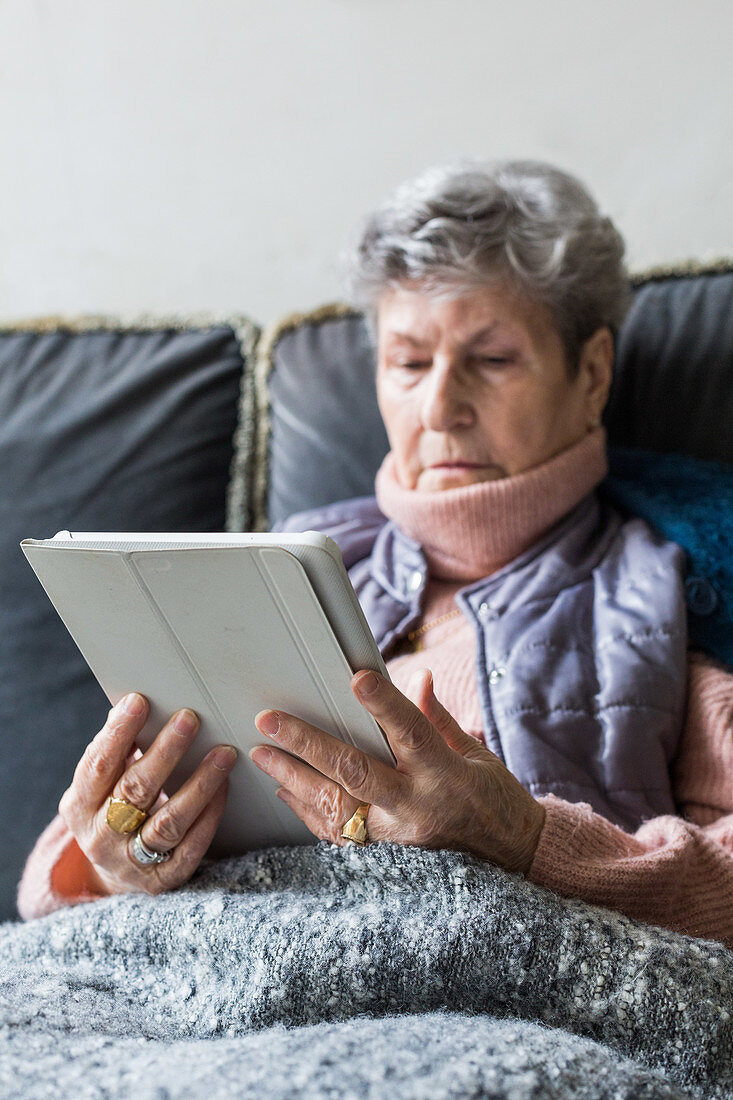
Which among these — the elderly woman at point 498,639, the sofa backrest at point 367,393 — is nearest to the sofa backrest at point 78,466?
the sofa backrest at point 367,393

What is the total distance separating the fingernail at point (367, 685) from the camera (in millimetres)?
616

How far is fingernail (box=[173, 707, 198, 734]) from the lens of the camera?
28.3 inches

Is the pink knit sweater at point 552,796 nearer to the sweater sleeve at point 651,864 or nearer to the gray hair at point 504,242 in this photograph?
the sweater sleeve at point 651,864

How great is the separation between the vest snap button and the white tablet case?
1.58 ft

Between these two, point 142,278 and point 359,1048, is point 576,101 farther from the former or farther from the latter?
point 359,1048

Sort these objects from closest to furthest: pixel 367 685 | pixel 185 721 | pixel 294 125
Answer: pixel 367 685 < pixel 185 721 < pixel 294 125

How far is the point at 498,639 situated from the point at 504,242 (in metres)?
0.47

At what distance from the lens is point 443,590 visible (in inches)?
45.4

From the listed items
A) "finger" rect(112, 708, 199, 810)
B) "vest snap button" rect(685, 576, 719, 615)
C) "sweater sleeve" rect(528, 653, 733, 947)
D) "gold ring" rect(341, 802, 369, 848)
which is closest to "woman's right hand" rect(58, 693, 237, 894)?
"finger" rect(112, 708, 199, 810)

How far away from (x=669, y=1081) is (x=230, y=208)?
4.65 ft

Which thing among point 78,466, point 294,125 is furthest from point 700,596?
point 294,125

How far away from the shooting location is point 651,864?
759mm

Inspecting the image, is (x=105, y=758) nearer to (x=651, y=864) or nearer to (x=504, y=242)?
(x=651, y=864)

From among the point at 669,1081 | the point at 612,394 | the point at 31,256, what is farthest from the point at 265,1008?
the point at 31,256
